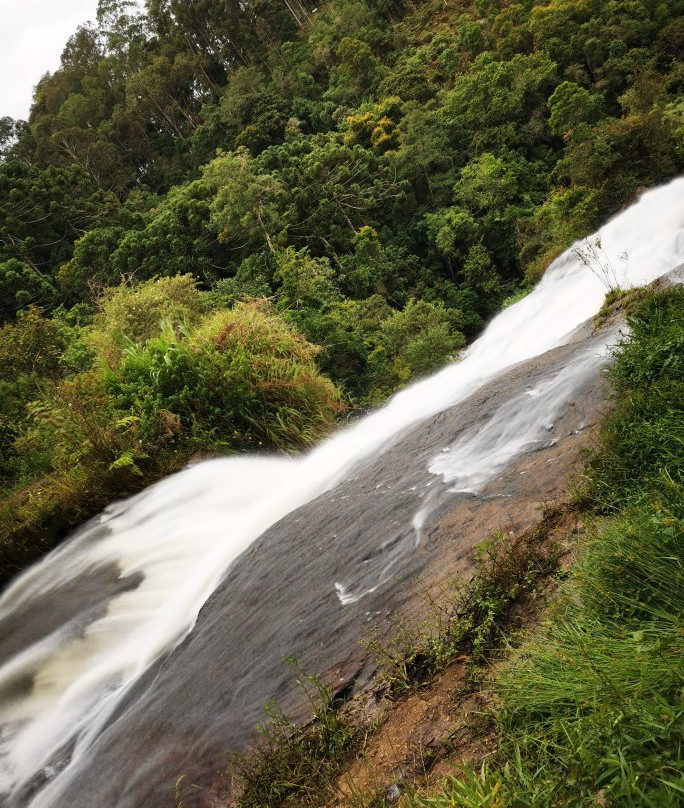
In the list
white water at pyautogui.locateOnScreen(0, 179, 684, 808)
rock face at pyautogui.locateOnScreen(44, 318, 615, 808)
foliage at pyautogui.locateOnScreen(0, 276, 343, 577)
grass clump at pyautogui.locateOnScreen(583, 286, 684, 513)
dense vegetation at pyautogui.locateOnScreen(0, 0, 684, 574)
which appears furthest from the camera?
dense vegetation at pyautogui.locateOnScreen(0, 0, 684, 574)

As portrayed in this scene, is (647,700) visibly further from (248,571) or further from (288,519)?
(288,519)

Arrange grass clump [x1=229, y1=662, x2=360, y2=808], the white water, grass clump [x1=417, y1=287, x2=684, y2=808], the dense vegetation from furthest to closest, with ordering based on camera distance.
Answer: the dense vegetation, the white water, grass clump [x1=229, y1=662, x2=360, y2=808], grass clump [x1=417, y1=287, x2=684, y2=808]

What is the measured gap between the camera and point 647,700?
1.61 m

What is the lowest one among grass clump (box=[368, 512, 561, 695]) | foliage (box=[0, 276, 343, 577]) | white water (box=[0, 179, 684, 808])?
grass clump (box=[368, 512, 561, 695])

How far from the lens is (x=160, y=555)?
5.46 meters

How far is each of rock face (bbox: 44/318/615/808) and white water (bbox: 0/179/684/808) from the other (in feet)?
0.38

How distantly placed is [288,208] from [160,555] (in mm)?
21989

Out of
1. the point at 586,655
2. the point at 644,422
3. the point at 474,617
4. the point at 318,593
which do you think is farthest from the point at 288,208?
the point at 586,655

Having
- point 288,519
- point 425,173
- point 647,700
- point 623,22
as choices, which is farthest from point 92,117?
point 647,700

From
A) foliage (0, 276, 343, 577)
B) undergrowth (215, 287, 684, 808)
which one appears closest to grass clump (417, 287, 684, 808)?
undergrowth (215, 287, 684, 808)

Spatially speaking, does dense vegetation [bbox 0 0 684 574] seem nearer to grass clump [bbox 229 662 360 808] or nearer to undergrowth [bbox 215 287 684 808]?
grass clump [bbox 229 662 360 808]

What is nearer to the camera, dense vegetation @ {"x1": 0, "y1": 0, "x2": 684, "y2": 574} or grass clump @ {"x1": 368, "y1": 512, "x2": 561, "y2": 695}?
grass clump @ {"x1": 368, "y1": 512, "x2": 561, "y2": 695}

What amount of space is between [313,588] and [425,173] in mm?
27236

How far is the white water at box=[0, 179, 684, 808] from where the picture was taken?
4.00 metres
